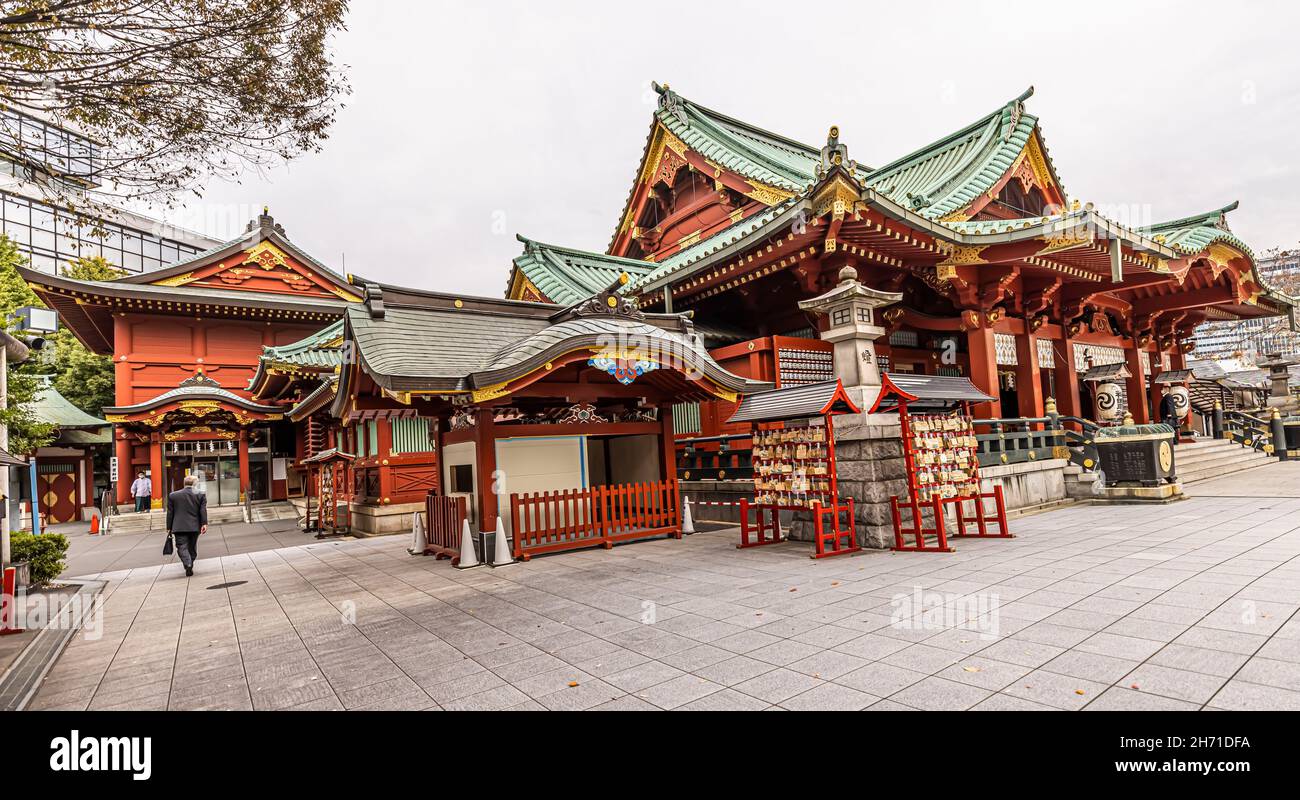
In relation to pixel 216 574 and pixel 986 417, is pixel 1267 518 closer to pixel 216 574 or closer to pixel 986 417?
pixel 986 417

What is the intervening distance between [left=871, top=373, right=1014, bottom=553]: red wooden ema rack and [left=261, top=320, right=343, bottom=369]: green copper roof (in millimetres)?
15485

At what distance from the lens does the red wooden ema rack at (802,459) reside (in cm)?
886

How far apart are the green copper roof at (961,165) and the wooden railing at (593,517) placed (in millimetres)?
8367

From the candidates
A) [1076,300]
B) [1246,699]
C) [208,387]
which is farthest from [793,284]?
[208,387]

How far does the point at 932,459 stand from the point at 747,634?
539 cm

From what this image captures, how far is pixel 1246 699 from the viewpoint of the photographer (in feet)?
11.2

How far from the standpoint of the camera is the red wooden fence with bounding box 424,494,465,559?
9.98 meters

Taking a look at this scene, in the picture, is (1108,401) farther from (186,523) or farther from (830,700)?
(186,523)

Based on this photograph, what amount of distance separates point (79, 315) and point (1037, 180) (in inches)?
1385

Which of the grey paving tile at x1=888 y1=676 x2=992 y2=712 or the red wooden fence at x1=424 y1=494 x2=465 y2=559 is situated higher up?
the red wooden fence at x1=424 y1=494 x2=465 y2=559

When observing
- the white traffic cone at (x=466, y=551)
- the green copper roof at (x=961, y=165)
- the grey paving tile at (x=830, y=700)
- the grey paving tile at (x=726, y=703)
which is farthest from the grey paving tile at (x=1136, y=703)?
the green copper roof at (x=961, y=165)

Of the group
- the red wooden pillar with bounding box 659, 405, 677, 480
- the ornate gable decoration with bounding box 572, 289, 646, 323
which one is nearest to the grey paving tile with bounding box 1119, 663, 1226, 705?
the ornate gable decoration with bounding box 572, 289, 646, 323

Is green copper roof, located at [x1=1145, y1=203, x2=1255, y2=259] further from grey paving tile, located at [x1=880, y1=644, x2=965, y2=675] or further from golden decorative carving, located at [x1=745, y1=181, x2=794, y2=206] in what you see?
grey paving tile, located at [x1=880, y1=644, x2=965, y2=675]

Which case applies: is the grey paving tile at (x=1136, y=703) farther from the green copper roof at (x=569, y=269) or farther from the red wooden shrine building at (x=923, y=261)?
the green copper roof at (x=569, y=269)
